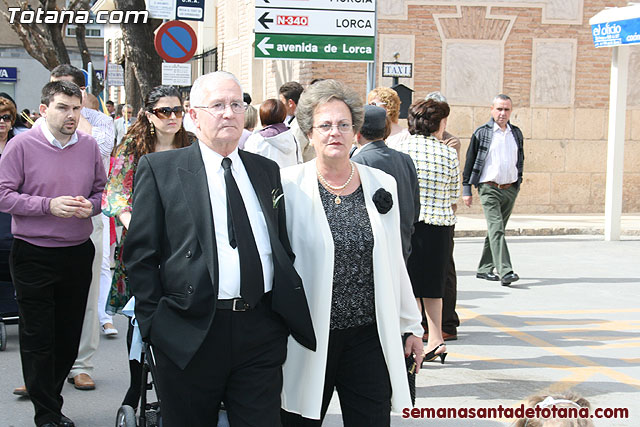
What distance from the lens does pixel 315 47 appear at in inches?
509

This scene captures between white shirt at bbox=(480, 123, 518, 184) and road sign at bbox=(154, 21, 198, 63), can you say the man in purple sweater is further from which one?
road sign at bbox=(154, 21, 198, 63)

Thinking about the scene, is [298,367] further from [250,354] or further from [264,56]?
[264,56]

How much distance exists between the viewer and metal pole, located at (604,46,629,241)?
14.7 m

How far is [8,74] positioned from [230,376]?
169ft

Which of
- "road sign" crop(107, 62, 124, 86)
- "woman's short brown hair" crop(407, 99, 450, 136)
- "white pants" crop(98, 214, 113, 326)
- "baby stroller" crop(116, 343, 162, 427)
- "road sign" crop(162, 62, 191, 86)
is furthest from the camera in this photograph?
"road sign" crop(107, 62, 124, 86)

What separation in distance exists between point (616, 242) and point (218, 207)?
12.2m

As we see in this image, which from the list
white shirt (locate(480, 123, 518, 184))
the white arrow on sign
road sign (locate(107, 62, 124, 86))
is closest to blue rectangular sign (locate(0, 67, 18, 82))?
road sign (locate(107, 62, 124, 86))

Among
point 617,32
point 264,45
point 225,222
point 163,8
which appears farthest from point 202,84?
point 617,32

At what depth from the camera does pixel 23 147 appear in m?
5.57

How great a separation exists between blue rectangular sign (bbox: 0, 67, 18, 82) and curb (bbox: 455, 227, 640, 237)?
137ft

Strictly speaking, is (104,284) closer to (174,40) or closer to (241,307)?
(241,307)

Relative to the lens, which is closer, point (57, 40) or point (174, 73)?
point (174, 73)

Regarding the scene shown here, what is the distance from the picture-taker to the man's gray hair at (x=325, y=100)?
4168 mm

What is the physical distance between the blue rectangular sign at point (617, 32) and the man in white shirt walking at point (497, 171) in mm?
4199
